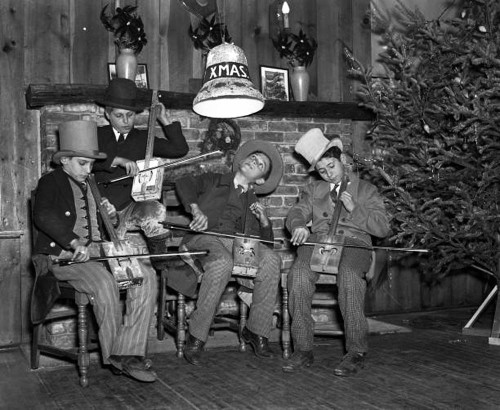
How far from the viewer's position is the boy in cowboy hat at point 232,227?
363 centimetres

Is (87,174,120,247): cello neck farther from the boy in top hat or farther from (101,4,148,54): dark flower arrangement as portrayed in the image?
(101,4,148,54): dark flower arrangement

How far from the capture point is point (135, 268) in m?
3.30

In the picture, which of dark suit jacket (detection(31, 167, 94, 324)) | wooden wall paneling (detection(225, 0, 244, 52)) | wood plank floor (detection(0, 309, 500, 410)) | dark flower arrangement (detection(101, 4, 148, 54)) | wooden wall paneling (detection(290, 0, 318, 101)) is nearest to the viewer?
wood plank floor (detection(0, 309, 500, 410))

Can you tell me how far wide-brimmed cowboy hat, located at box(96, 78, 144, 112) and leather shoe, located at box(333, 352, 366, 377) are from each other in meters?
1.90

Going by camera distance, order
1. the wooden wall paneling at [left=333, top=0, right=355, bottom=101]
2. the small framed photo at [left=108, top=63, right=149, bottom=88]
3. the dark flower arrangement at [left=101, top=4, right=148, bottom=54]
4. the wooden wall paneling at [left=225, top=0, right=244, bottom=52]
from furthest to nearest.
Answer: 1. the wooden wall paneling at [left=333, top=0, right=355, bottom=101]
2. the wooden wall paneling at [left=225, top=0, right=244, bottom=52]
3. the small framed photo at [left=108, top=63, right=149, bottom=88]
4. the dark flower arrangement at [left=101, top=4, right=148, bottom=54]

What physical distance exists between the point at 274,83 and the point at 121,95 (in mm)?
1495

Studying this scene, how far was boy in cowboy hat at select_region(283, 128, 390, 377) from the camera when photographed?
354 centimetres

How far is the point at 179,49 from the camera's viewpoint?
15.7 ft

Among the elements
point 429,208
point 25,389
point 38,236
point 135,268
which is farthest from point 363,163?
point 25,389

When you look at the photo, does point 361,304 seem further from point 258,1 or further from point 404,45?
point 258,1

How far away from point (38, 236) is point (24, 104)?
1307 mm

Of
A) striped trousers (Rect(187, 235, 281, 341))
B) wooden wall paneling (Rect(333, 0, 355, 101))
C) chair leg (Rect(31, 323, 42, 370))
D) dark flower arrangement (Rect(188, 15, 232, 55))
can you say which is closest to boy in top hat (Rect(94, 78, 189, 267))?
striped trousers (Rect(187, 235, 281, 341))

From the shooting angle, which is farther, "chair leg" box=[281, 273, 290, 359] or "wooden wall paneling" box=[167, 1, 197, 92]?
"wooden wall paneling" box=[167, 1, 197, 92]

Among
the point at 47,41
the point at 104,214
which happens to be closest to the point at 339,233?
the point at 104,214
